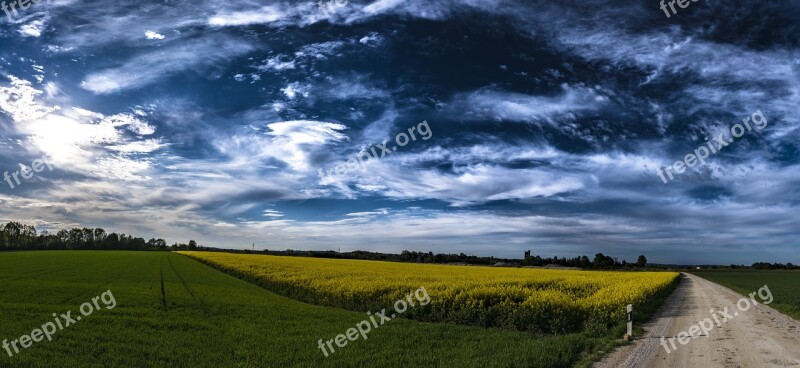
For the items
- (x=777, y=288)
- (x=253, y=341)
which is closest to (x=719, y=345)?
(x=253, y=341)

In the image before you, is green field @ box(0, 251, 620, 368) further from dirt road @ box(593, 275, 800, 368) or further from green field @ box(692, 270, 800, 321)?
green field @ box(692, 270, 800, 321)

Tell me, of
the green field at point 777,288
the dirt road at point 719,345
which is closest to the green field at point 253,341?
the dirt road at point 719,345

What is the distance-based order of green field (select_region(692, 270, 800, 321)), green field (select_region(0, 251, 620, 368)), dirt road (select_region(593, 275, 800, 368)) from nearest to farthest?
green field (select_region(0, 251, 620, 368)) → dirt road (select_region(593, 275, 800, 368)) → green field (select_region(692, 270, 800, 321))

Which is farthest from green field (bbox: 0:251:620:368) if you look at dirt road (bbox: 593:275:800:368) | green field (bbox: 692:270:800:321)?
green field (bbox: 692:270:800:321)

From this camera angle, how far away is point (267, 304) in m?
21.7

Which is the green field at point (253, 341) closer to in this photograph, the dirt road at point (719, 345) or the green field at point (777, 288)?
the dirt road at point (719, 345)

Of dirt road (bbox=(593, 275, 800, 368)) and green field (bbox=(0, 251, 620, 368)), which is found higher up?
dirt road (bbox=(593, 275, 800, 368))

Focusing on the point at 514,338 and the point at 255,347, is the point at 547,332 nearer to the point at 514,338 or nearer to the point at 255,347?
the point at 514,338

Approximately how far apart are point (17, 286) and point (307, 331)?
24.2 meters

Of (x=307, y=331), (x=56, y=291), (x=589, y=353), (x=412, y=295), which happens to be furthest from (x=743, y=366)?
(x=56, y=291)

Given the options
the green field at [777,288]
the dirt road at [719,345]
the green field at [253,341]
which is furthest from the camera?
the green field at [777,288]

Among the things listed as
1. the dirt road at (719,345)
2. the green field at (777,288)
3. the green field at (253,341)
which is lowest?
the green field at (253,341)

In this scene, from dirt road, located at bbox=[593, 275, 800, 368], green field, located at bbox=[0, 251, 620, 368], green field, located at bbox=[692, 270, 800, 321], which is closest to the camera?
green field, located at bbox=[0, 251, 620, 368]

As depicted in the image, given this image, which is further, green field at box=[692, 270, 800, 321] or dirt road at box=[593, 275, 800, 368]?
green field at box=[692, 270, 800, 321]
